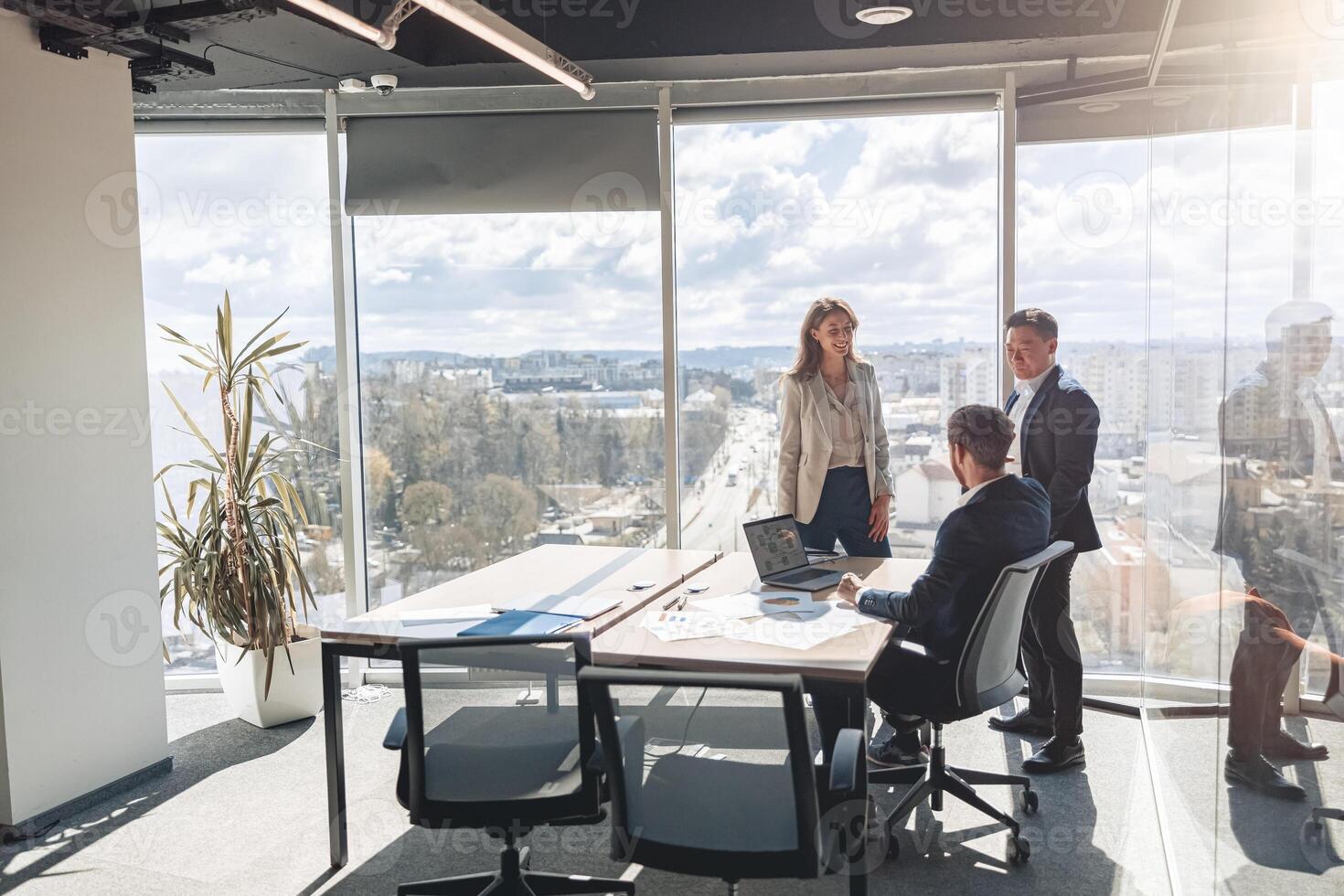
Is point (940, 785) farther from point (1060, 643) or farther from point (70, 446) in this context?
point (70, 446)

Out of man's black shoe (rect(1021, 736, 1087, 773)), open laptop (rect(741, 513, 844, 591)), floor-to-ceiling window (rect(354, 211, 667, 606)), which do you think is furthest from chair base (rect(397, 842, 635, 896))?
floor-to-ceiling window (rect(354, 211, 667, 606))

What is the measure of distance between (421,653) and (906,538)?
3.35 m

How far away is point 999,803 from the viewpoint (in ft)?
12.0

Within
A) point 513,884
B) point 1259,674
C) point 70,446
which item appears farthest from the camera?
point 70,446

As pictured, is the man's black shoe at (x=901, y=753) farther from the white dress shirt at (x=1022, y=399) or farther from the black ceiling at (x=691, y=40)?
the black ceiling at (x=691, y=40)

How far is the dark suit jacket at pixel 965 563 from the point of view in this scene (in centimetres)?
299

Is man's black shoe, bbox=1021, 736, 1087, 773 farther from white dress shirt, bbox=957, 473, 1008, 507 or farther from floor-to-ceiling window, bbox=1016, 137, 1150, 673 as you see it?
white dress shirt, bbox=957, 473, 1008, 507

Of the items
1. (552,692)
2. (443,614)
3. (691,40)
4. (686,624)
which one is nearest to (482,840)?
(443,614)

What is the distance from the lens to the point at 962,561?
9.82ft

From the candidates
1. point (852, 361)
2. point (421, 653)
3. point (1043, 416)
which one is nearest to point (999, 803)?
point (1043, 416)

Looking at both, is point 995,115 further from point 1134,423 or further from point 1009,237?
point 1134,423

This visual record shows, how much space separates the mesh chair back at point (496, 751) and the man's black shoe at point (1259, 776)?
1.45 m

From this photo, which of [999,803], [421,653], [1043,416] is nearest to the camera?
[421,653]

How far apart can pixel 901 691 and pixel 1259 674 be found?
50.1 inches
